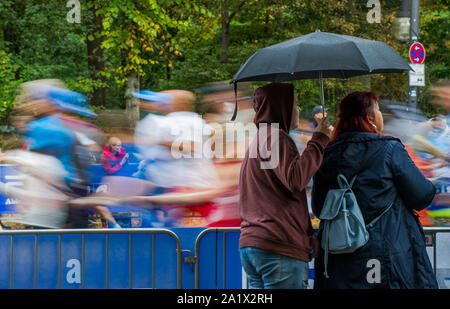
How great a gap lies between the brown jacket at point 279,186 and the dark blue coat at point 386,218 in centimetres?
20

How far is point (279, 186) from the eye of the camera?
3029mm

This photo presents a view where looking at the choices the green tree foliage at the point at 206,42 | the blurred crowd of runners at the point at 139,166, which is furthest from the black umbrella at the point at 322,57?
the green tree foliage at the point at 206,42

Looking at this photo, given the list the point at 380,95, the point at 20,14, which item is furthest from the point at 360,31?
the point at 20,14

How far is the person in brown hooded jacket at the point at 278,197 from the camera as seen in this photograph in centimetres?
300

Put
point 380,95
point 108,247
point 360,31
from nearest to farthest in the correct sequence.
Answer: point 108,247, point 360,31, point 380,95

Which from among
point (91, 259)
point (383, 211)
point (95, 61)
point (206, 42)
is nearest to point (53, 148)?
point (91, 259)

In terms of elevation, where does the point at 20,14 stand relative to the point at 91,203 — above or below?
above

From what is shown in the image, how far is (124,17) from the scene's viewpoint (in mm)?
11945

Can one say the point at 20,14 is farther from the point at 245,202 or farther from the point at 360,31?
the point at 245,202

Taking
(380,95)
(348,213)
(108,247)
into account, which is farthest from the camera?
(380,95)

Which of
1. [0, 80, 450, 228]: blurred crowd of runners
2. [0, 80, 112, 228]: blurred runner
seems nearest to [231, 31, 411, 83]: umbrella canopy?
[0, 80, 450, 228]: blurred crowd of runners

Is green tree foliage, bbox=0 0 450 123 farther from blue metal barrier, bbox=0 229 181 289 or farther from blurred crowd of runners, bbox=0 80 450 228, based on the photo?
blue metal barrier, bbox=0 229 181 289

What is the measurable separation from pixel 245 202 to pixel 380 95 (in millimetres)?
15140

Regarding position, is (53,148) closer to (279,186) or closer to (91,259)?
(91,259)
